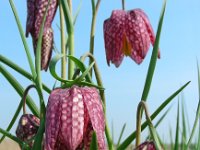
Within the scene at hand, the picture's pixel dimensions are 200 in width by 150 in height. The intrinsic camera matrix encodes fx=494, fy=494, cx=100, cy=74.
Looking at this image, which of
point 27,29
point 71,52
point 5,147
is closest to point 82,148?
point 71,52

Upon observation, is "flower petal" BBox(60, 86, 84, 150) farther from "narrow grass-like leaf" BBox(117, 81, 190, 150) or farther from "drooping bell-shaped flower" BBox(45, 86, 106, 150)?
"narrow grass-like leaf" BBox(117, 81, 190, 150)

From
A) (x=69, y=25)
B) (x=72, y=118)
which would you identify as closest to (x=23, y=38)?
(x=69, y=25)

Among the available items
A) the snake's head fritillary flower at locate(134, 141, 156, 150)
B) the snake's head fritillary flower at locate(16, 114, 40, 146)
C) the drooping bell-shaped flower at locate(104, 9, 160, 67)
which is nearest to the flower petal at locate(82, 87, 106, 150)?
the snake's head fritillary flower at locate(134, 141, 156, 150)

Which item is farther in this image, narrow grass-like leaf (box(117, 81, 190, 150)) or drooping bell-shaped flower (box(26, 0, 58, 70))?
drooping bell-shaped flower (box(26, 0, 58, 70))

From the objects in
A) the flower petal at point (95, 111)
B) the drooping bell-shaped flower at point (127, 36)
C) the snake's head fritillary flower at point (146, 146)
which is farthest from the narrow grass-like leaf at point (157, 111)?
the drooping bell-shaped flower at point (127, 36)

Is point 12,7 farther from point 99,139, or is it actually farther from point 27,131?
point 99,139

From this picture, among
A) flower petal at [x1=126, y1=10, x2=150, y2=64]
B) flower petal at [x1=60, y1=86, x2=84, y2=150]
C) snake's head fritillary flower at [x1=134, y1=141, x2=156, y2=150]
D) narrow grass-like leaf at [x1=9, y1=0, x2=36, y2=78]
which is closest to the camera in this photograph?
flower petal at [x1=60, y1=86, x2=84, y2=150]

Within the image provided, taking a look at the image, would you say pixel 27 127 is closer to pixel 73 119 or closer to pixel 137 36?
pixel 73 119
